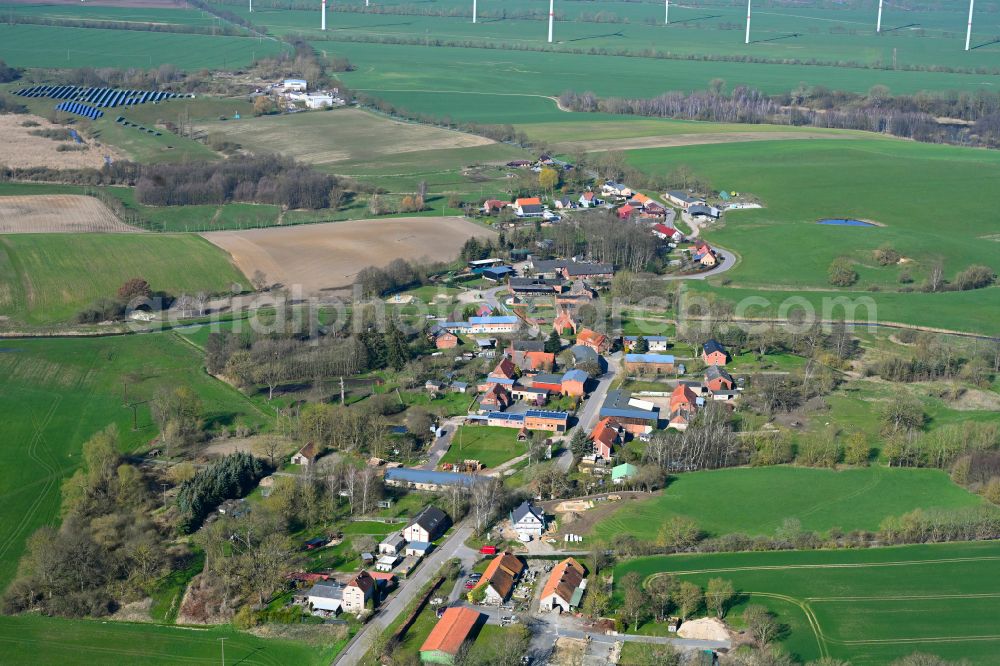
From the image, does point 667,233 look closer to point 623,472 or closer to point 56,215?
point 623,472

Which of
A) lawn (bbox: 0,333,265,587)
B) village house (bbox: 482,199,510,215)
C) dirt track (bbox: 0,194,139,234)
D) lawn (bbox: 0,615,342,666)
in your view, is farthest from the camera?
village house (bbox: 482,199,510,215)

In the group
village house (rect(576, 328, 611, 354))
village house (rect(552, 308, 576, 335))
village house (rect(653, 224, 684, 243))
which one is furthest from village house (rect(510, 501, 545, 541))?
village house (rect(653, 224, 684, 243))

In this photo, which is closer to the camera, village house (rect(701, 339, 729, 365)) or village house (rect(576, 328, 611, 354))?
village house (rect(701, 339, 729, 365))

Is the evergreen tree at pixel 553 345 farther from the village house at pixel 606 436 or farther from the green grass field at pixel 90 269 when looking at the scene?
the green grass field at pixel 90 269

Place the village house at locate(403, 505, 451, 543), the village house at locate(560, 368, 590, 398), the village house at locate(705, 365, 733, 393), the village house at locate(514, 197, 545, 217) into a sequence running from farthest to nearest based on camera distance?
the village house at locate(514, 197, 545, 217)
the village house at locate(705, 365, 733, 393)
the village house at locate(560, 368, 590, 398)
the village house at locate(403, 505, 451, 543)

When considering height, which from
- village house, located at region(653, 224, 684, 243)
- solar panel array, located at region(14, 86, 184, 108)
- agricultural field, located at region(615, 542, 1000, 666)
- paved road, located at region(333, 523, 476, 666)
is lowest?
paved road, located at region(333, 523, 476, 666)

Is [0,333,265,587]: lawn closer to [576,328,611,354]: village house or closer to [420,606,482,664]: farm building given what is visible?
[420,606,482,664]: farm building

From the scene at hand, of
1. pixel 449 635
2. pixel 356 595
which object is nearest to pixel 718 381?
pixel 356 595
